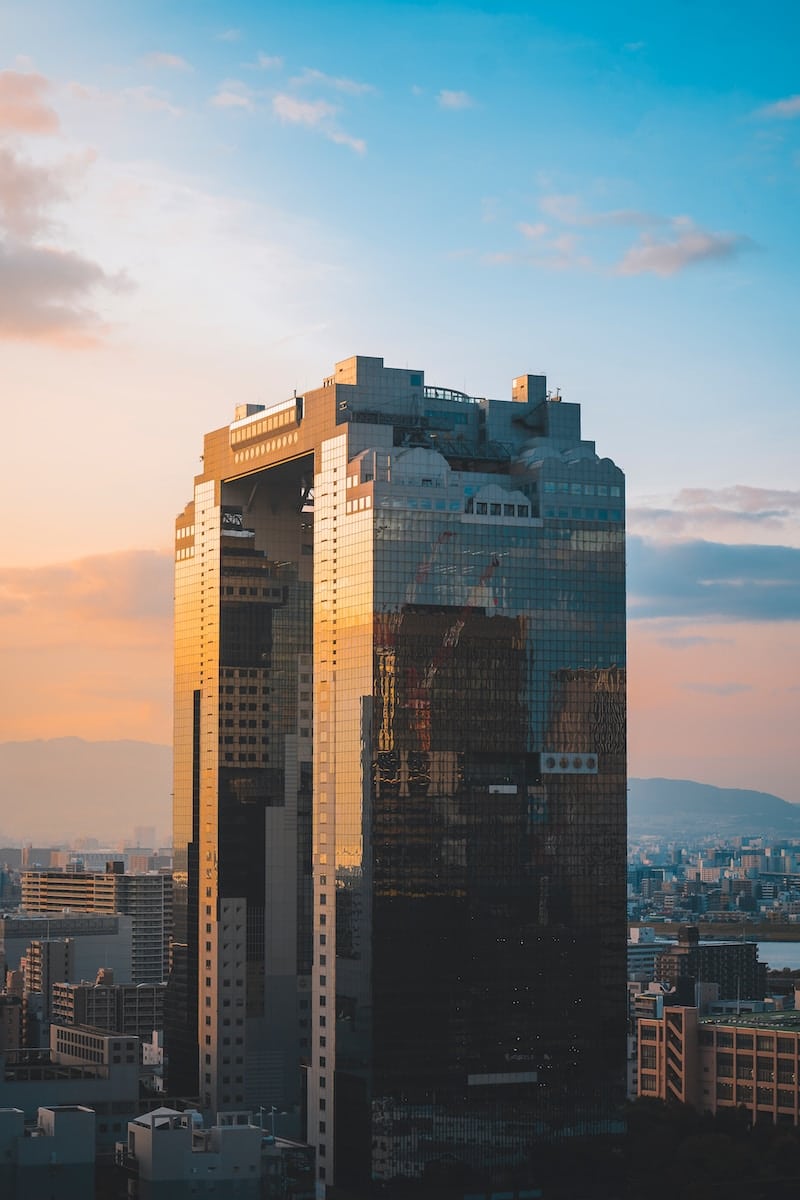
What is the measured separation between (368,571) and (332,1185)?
35.0 m

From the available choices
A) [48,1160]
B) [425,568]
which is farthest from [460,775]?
[48,1160]

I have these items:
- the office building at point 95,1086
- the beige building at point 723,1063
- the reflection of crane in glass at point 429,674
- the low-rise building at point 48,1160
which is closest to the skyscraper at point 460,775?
the reflection of crane in glass at point 429,674

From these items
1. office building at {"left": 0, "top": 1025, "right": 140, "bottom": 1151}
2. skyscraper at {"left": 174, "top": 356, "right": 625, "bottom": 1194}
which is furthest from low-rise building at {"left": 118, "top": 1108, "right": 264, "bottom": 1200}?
office building at {"left": 0, "top": 1025, "right": 140, "bottom": 1151}

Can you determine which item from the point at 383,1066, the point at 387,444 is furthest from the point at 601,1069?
the point at 387,444

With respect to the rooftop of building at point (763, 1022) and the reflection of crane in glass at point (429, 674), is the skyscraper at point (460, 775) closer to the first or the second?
the reflection of crane in glass at point (429, 674)

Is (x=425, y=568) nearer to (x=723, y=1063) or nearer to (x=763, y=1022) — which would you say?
(x=723, y=1063)

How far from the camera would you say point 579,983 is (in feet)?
441

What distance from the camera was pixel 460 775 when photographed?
133 metres

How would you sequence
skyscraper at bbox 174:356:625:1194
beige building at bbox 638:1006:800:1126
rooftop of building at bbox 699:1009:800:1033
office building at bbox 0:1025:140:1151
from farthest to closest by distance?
rooftop of building at bbox 699:1009:800:1033
beige building at bbox 638:1006:800:1126
office building at bbox 0:1025:140:1151
skyscraper at bbox 174:356:625:1194

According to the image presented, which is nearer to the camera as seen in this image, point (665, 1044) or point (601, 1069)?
point (601, 1069)

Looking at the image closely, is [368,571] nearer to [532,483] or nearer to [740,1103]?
Result: [532,483]

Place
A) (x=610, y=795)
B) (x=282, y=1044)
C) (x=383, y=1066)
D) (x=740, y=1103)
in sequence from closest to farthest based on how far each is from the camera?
(x=383, y=1066) → (x=610, y=795) → (x=282, y=1044) → (x=740, y=1103)

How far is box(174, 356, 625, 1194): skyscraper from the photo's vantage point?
129500mm

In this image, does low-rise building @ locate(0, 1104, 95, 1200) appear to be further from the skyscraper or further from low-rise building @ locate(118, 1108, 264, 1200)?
the skyscraper
